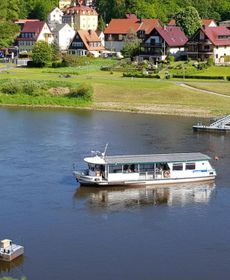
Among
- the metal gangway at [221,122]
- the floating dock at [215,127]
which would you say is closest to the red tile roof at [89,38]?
the metal gangway at [221,122]

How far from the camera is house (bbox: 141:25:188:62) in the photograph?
86562 mm

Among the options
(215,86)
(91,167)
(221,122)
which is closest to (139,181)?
(91,167)

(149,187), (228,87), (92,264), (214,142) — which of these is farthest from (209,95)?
(92,264)

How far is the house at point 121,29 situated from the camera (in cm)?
Answer: 10044

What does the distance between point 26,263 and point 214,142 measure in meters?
25.2

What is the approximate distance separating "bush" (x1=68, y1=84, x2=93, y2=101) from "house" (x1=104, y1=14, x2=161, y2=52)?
35.9 m

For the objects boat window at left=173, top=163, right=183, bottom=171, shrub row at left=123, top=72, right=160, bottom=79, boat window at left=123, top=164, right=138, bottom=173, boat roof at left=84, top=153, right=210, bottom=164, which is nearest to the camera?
boat roof at left=84, top=153, right=210, bottom=164

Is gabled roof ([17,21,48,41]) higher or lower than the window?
higher

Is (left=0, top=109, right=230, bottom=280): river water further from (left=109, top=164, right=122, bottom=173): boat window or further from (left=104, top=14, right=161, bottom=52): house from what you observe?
(left=104, top=14, right=161, bottom=52): house

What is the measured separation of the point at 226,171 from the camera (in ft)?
129

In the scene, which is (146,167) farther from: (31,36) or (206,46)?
(31,36)

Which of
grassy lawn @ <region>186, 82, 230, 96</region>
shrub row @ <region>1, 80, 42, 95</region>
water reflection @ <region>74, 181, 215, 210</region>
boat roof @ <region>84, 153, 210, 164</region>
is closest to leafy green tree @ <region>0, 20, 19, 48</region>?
shrub row @ <region>1, 80, 42, 95</region>

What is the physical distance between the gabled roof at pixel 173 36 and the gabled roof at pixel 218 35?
393 centimetres

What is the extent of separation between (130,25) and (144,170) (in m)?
68.9
